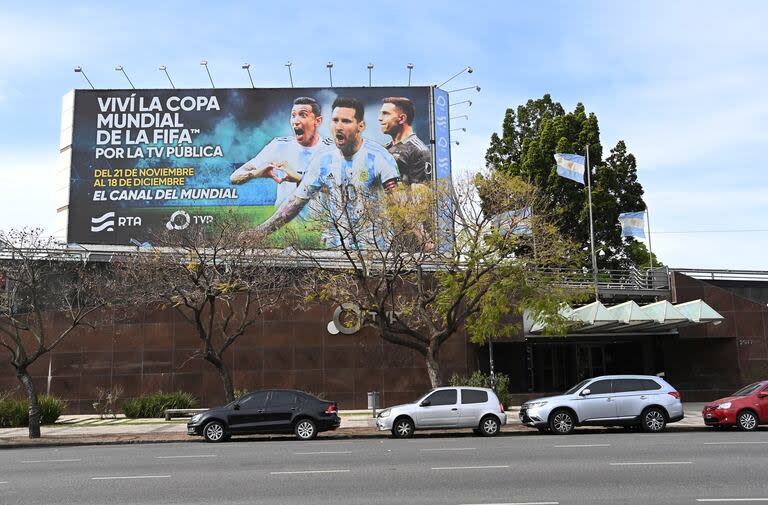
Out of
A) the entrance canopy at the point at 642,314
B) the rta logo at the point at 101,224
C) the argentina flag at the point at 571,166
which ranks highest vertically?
the argentina flag at the point at 571,166

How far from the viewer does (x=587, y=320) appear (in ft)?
97.6

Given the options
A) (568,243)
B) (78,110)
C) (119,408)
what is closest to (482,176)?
(568,243)

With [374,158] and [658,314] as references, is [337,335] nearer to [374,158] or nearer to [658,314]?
[658,314]

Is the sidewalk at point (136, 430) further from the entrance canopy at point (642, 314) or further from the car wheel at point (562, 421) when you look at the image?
the entrance canopy at point (642, 314)

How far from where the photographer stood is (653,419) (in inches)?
801

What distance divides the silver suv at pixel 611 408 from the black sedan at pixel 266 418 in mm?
6256

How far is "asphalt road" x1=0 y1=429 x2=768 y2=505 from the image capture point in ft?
34.0

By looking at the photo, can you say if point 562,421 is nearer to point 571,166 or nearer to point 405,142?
point 571,166

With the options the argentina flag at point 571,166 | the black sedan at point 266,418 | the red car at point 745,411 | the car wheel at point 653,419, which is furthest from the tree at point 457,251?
the argentina flag at point 571,166

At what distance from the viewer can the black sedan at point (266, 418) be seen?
2022cm

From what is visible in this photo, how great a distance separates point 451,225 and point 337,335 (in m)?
9.76

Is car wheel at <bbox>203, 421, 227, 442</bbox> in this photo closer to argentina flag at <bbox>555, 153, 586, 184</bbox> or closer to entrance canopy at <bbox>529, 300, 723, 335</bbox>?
entrance canopy at <bbox>529, 300, 723, 335</bbox>

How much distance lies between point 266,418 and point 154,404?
11.2 meters

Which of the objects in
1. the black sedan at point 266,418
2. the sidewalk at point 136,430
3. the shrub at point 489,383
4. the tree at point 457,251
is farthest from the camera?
the shrub at point 489,383
